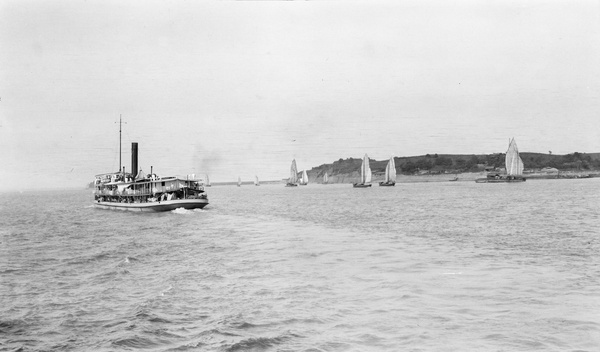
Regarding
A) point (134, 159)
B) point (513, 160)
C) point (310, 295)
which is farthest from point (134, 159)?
point (513, 160)

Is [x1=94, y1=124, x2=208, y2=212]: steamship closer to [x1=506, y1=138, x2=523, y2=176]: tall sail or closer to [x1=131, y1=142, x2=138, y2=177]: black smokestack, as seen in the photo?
[x1=131, y1=142, x2=138, y2=177]: black smokestack

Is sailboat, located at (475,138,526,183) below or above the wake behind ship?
above

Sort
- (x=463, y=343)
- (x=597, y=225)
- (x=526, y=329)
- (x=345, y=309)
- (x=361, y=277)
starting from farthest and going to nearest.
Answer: (x=597, y=225) → (x=361, y=277) → (x=345, y=309) → (x=526, y=329) → (x=463, y=343)

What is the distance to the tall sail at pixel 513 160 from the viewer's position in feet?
557

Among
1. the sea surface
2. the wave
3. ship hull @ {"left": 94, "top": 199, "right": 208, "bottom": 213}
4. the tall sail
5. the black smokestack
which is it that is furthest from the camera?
the tall sail

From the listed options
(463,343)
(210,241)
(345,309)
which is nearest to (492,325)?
(463,343)

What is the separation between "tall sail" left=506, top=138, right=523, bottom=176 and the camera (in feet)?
557

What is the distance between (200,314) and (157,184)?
6232 cm

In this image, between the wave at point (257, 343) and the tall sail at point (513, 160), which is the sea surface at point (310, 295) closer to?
the wave at point (257, 343)

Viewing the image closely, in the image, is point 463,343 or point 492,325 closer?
point 463,343

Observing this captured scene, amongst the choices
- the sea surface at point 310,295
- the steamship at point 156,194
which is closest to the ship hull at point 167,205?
the steamship at point 156,194

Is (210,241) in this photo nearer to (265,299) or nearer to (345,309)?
(265,299)

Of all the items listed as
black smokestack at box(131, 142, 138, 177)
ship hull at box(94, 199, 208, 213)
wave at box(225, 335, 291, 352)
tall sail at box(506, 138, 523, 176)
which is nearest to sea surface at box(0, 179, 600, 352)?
wave at box(225, 335, 291, 352)

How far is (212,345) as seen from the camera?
1178 cm
